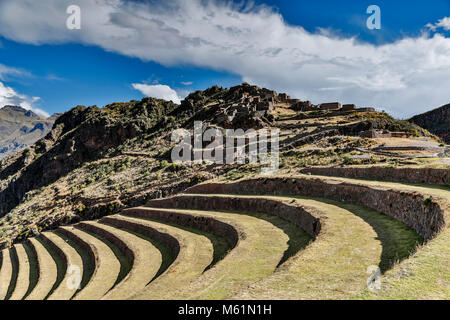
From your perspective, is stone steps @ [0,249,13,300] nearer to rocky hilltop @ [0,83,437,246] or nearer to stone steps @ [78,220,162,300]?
stone steps @ [78,220,162,300]

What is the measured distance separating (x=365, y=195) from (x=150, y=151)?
53.9m

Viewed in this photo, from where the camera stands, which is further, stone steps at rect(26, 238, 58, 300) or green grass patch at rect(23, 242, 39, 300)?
green grass patch at rect(23, 242, 39, 300)

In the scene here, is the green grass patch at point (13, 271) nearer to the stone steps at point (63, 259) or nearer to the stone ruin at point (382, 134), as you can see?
the stone steps at point (63, 259)

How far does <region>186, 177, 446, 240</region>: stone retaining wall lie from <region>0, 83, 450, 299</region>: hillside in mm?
86

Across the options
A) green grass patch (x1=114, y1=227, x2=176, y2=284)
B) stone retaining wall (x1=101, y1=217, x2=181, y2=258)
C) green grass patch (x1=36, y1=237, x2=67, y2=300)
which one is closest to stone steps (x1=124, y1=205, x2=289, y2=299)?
stone retaining wall (x1=101, y1=217, x2=181, y2=258)

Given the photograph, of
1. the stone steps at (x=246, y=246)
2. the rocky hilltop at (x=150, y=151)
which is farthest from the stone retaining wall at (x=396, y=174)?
the rocky hilltop at (x=150, y=151)

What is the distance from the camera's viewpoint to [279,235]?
15406 millimetres

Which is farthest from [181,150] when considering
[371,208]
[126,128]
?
[371,208]

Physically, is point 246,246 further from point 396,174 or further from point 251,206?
→ point 396,174

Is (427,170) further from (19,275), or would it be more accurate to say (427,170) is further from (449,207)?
(19,275)

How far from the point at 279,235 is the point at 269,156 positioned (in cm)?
2530

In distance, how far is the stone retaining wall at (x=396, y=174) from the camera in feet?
53.4

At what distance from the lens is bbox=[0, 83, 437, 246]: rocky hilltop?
38719 millimetres

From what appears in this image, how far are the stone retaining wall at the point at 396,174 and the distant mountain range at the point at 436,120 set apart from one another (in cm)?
7824
